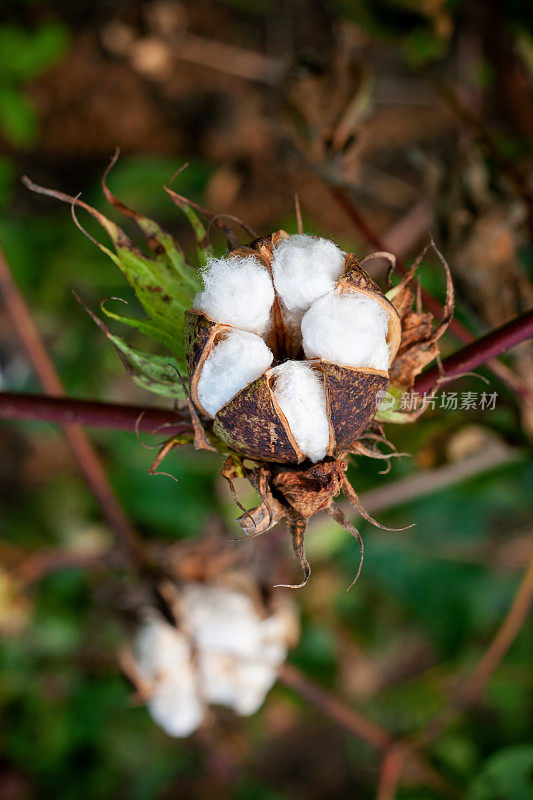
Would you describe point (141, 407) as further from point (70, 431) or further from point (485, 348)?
point (70, 431)

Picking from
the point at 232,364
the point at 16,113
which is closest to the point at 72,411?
the point at 232,364

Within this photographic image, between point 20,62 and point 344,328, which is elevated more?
point 344,328

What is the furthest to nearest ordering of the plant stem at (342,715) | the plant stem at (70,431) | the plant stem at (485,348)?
1. the plant stem at (342,715)
2. the plant stem at (70,431)
3. the plant stem at (485,348)

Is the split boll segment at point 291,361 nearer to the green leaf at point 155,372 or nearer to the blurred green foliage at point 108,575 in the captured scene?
the green leaf at point 155,372

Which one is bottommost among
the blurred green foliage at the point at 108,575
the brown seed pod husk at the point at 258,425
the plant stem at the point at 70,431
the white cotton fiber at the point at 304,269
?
the blurred green foliage at the point at 108,575

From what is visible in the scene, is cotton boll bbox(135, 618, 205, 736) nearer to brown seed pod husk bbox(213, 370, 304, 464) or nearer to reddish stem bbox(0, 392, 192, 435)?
reddish stem bbox(0, 392, 192, 435)

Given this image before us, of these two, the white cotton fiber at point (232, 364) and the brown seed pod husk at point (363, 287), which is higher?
the brown seed pod husk at point (363, 287)

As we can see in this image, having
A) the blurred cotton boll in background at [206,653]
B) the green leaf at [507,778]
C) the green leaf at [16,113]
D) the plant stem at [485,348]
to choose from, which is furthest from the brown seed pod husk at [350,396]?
the green leaf at [16,113]

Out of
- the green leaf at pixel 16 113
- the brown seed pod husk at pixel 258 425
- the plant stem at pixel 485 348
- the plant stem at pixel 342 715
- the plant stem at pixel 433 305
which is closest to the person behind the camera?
the brown seed pod husk at pixel 258 425

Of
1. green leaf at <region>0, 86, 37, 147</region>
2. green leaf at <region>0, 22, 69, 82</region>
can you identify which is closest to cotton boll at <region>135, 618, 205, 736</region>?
green leaf at <region>0, 86, 37, 147</region>
